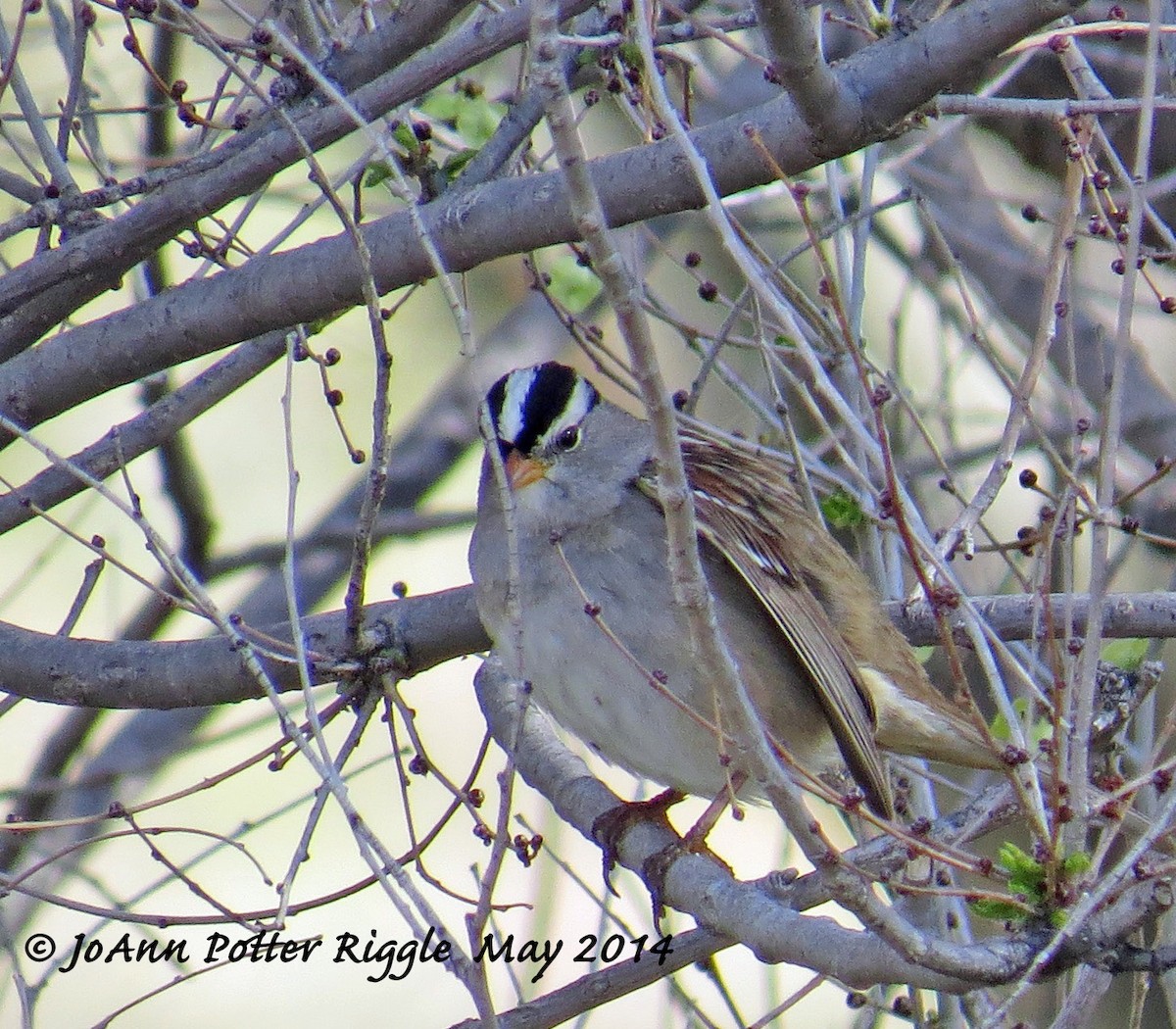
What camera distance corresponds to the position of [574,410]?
418 cm

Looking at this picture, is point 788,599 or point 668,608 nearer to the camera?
point 668,608

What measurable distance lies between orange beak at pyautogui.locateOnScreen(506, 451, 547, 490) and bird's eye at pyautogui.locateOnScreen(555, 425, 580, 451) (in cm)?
8

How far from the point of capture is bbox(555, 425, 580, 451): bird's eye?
13.4 feet

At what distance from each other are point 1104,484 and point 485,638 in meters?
1.98

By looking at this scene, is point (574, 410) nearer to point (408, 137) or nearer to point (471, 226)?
point (408, 137)

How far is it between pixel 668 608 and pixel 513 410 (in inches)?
26.6

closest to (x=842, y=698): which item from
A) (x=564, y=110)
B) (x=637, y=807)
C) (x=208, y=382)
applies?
(x=637, y=807)

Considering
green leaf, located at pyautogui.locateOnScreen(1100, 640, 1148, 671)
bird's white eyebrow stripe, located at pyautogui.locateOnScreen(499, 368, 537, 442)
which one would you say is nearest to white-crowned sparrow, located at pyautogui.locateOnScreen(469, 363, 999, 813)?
bird's white eyebrow stripe, located at pyautogui.locateOnScreen(499, 368, 537, 442)

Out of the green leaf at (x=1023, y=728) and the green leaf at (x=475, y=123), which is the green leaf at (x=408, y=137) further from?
the green leaf at (x=1023, y=728)

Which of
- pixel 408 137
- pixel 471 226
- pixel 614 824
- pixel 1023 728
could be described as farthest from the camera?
pixel 614 824

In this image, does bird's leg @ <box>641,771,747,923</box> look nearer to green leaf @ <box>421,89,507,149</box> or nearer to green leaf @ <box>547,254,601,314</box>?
green leaf @ <box>547,254,601,314</box>

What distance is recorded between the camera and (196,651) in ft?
12.4

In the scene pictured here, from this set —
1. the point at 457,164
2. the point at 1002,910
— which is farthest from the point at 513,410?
the point at 1002,910

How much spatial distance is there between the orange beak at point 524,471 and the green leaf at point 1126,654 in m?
1.40
